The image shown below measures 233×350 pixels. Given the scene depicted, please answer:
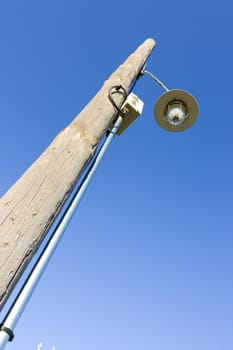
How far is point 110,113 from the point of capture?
7.98 ft

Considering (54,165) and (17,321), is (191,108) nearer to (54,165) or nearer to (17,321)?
(54,165)

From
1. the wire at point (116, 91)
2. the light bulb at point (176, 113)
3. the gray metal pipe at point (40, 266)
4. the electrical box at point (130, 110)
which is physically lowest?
the gray metal pipe at point (40, 266)

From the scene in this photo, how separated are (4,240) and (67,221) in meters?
0.54

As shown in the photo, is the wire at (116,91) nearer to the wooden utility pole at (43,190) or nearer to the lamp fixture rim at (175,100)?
the wooden utility pole at (43,190)

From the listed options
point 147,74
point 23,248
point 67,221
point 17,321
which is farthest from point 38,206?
point 147,74

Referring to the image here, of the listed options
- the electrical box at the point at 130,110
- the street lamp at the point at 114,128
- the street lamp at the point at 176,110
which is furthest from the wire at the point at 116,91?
the street lamp at the point at 176,110

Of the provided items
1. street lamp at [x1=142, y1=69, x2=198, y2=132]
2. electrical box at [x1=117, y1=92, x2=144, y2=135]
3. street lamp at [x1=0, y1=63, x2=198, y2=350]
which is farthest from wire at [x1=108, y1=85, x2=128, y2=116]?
street lamp at [x1=142, y1=69, x2=198, y2=132]

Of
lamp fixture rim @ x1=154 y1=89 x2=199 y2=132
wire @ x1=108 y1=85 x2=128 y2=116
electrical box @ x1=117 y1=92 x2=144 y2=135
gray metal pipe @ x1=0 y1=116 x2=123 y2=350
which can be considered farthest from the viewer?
lamp fixture rim @ x1=154 y1=89 x2=199 y2=132

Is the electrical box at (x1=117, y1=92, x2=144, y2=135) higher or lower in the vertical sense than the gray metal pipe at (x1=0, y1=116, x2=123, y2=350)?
higher

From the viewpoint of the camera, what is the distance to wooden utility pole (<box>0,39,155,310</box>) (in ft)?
4.77

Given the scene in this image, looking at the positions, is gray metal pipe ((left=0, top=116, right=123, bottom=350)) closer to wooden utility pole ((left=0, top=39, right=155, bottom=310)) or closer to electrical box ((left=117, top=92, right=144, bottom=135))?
wooden utility pole ((left=0, top=39, right=155, bottom=310))

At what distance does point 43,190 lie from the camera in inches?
67.9

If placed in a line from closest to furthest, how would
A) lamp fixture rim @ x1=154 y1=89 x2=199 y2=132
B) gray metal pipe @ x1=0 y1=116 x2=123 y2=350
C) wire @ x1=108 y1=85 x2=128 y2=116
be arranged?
gray metal pipe @ x1=0 y1=116 x2=123 y2=350 → wire @ x1=108 y1=85 x2=128 y2=116 → lamp fixture rim @ x1=154 y1=89 x2=199 y2=132

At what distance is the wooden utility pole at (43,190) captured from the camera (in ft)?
4.77
